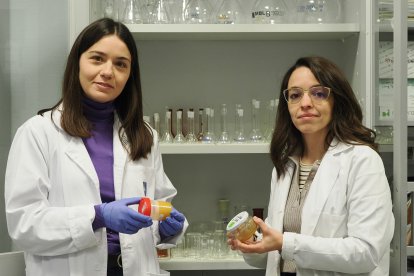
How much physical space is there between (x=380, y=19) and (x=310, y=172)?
28.7 inches

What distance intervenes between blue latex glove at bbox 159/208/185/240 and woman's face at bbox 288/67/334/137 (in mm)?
520

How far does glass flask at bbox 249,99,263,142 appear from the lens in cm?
231

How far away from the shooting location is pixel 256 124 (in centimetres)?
239

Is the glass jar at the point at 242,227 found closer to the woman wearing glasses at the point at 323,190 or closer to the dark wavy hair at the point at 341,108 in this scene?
the woman wearing glasses at the point at 323,190

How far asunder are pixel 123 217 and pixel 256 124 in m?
1.08

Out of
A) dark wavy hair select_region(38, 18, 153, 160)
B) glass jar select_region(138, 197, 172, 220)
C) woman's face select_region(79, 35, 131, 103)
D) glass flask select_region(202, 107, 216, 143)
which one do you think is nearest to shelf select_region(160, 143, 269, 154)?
glass flask select_region(202, 107, 216, 143)

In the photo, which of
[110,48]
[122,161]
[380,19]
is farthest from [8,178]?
[380,19]

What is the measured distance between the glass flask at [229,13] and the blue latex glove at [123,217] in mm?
1061

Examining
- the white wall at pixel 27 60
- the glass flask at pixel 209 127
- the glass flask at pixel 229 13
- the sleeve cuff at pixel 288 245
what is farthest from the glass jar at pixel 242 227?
the glass flask at pixel 229 13

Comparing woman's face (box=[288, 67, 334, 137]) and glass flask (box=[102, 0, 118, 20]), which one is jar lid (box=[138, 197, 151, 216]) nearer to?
woman's face (box=[288, 67, 334, 137])

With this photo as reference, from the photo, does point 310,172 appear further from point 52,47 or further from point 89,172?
point 52,47

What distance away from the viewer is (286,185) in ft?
5.59

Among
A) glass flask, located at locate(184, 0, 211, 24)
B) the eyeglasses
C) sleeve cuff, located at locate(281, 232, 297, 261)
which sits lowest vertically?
sleeve cuff, located at locate(281, 232, 297, 261)

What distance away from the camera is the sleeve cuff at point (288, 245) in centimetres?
151
